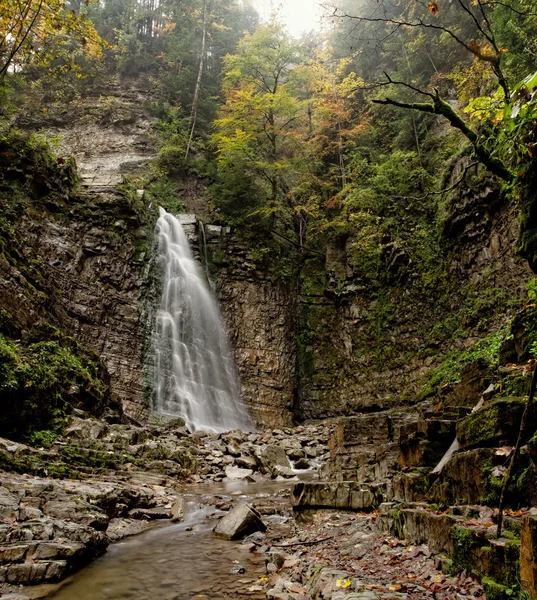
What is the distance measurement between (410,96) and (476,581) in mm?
22206

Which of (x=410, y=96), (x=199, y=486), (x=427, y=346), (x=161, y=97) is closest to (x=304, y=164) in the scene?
(x=410, y=96)

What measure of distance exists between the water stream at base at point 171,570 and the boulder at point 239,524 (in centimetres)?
14

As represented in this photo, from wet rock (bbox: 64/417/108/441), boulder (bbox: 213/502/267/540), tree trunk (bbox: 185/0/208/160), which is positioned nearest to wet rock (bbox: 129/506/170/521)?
boulder (bbox: 213/502/267/540)

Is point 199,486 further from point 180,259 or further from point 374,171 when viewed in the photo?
point 374,171

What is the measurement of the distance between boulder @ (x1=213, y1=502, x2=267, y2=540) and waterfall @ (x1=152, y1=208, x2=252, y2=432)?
9429 millimetres

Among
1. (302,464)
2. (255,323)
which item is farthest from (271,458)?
(255,323)

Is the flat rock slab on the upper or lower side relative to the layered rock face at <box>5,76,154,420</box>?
lower

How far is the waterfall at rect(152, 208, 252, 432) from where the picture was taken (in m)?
15.3

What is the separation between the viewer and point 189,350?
16.8 meters

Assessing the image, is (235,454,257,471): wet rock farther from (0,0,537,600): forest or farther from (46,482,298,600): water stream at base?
(46,482,298,600): water stream at base

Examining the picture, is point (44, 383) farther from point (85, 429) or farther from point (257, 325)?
point (257, 325)

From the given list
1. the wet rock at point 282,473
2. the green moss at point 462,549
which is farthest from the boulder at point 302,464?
the green moss at point 462,549

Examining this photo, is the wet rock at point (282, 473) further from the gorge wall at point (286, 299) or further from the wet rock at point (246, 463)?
the gorge wall at point (286, 299)

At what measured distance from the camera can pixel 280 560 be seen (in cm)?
384
